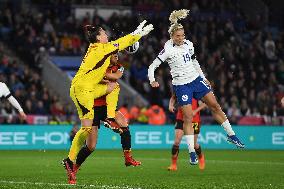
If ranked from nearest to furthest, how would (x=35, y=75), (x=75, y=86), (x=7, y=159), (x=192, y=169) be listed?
(x=75, y=86), (x=192, y=169), (x=7, y=159), (x=35, y=75)

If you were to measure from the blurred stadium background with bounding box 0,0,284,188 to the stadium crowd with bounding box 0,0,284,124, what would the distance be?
1.6 inches

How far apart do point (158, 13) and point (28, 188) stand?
26341 millimetres

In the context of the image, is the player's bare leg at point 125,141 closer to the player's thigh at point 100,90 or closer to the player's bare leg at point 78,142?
the player's thigh at point 100,90

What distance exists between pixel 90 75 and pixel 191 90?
9.95ft

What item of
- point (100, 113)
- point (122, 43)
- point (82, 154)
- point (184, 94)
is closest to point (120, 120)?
point (100, 113)

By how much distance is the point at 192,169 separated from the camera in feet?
55.9

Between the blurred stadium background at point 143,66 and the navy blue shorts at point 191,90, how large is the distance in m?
9.79

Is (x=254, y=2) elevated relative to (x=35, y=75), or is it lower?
elevated

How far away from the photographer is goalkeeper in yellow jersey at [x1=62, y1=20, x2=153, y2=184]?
43.2ft

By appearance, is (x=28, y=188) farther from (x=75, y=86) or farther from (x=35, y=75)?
(x=35, y=75)

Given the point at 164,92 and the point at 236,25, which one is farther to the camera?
the point at 236,25

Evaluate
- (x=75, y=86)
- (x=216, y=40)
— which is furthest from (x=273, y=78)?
(x=75, y=86)

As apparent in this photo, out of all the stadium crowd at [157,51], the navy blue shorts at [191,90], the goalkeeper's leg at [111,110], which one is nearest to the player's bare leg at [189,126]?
the navy blue shorts at [191,90]

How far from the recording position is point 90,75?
13438 millimetres
